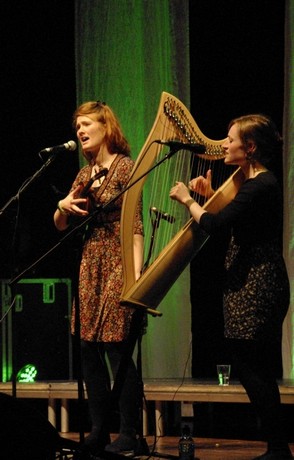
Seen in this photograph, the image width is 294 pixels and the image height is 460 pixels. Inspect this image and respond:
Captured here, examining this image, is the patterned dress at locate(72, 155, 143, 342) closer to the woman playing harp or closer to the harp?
the harp

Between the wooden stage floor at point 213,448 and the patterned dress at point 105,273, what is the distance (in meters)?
0.59

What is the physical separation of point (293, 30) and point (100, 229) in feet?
6.83

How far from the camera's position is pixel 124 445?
3.64 meters

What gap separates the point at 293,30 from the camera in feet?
16.6

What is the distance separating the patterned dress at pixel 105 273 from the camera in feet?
11.8

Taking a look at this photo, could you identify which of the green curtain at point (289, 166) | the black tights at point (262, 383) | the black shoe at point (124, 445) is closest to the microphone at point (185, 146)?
the black tights at point (262, 383)

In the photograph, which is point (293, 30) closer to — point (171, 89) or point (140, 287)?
A: point (171, 89)

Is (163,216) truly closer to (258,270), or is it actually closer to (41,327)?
(258,270)

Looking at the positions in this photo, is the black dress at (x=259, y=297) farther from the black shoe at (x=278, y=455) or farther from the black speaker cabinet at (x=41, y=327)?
the black speaker cabinet at (x=41, y=327)

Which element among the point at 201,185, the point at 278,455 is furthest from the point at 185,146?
the point at 278,455

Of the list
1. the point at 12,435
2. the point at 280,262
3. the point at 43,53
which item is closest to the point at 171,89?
the point at 43,53

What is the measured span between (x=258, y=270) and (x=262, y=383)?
423 mm

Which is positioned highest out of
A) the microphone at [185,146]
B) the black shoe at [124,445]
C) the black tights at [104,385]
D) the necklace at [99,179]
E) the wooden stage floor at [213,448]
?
the microphone at [185,146]

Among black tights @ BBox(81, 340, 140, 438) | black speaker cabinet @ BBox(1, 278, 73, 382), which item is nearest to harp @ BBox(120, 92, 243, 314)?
black tights @ BBox(81, 340, 140, 438)
